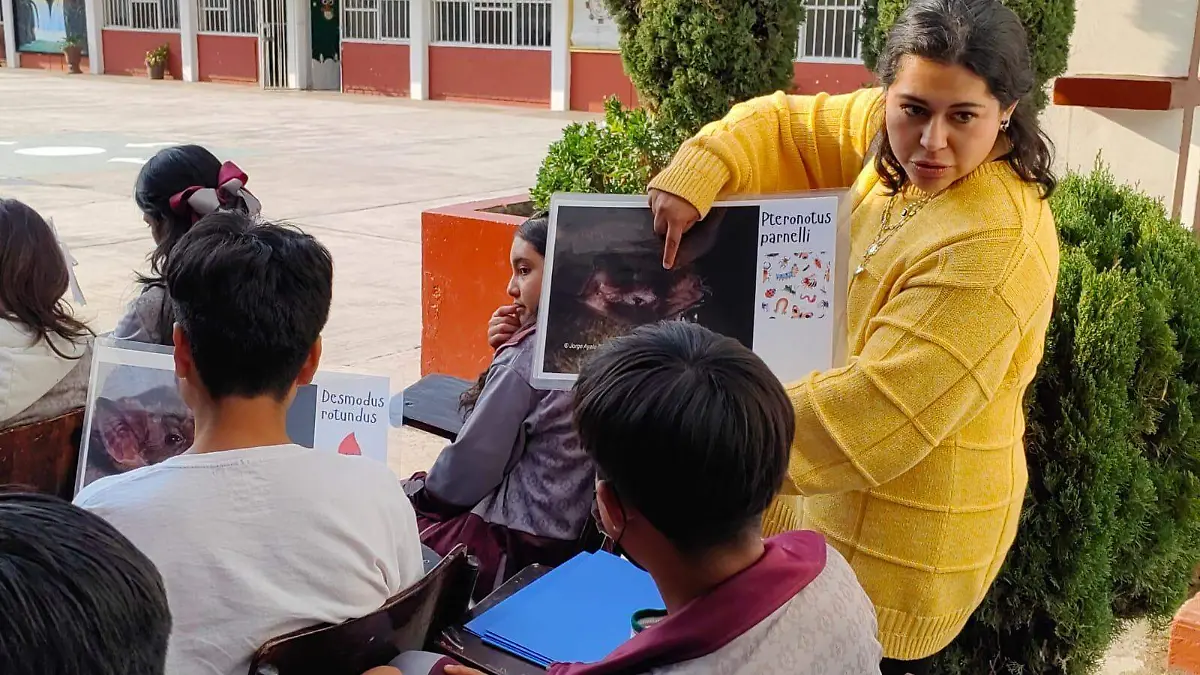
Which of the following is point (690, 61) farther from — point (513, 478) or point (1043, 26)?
point (513, 478)

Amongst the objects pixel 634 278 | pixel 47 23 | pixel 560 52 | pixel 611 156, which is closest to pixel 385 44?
pixel 560 52

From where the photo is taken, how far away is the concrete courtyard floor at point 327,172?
19.9ft

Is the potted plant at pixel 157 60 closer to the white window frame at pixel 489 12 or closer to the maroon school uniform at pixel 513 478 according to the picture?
the white window frame at pixel 489 12

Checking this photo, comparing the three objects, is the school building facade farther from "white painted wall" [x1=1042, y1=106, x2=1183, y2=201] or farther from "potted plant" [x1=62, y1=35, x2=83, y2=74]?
"white painted wall" [x1=1042, y1=106, x2=1183, y2=201]

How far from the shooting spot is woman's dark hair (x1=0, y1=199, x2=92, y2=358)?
2508mm

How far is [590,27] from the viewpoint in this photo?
20.5m

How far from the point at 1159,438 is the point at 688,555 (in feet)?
7.36

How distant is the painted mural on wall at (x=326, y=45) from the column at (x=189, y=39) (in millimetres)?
3242

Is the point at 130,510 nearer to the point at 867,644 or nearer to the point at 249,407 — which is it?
the point at 249,407

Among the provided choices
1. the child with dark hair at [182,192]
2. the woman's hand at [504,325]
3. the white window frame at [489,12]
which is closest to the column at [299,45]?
the white window frame at [489,12]

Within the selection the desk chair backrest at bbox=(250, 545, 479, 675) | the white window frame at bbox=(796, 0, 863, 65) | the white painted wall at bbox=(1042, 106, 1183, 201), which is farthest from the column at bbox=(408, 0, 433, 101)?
the desk chair backrest at bbox=(250, 545, 479, 675)

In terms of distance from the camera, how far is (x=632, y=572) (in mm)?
1958

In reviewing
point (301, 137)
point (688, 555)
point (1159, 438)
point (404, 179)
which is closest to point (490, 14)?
point (301, 137)

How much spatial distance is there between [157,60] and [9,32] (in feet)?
18.4
